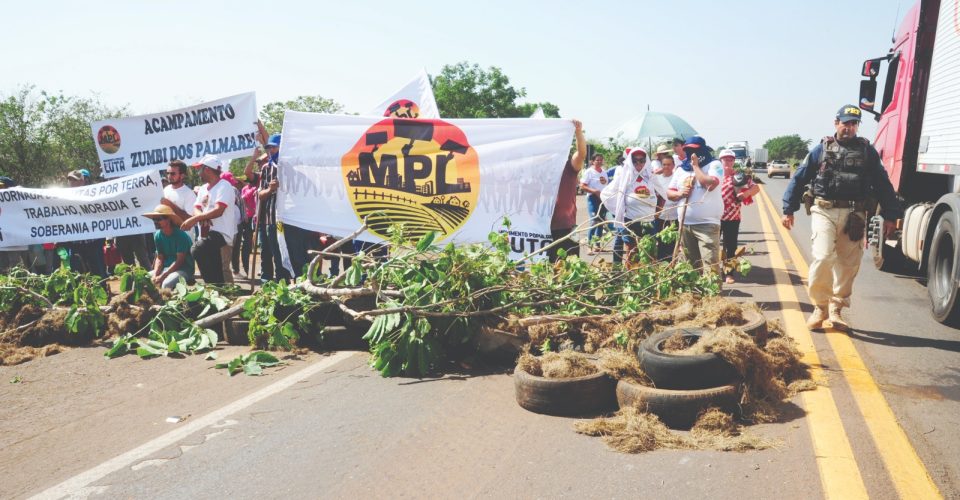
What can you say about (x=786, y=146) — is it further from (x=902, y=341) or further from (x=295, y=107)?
(x=902, y=341)

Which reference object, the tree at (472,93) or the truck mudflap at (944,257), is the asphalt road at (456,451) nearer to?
the truck mudflap at (944,257)

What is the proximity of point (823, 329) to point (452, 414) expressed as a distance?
3813 mm

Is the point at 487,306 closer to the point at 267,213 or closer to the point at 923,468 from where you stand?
the point at 923,468

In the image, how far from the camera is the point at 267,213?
9.38m

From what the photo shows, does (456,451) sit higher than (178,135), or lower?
lower

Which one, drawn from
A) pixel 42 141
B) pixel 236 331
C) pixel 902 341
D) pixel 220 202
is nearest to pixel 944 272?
pixel 902 341

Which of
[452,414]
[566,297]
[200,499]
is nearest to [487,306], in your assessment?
[566,297]

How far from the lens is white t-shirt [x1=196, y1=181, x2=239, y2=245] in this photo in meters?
8.15

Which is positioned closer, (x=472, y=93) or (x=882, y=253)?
(x=882, y=253)

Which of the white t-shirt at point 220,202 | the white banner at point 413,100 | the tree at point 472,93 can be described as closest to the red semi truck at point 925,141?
the white banner at point 413,100

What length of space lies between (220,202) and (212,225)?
0.95ft

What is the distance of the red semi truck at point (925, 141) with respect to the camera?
22.7ft

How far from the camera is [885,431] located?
3.76 m

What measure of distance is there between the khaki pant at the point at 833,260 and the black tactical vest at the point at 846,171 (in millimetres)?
157
